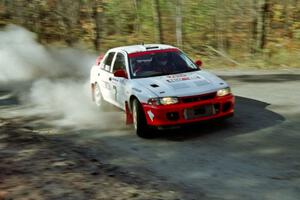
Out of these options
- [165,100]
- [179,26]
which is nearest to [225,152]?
[165,100]

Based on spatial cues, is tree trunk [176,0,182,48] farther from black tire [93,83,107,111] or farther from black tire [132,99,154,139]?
black tire [132,99,154,139]

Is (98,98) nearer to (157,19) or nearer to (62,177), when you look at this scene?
(62,177)

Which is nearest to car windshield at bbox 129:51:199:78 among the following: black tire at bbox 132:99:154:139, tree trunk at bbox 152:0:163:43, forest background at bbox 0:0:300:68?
black tire at bbox 132:99:154:139

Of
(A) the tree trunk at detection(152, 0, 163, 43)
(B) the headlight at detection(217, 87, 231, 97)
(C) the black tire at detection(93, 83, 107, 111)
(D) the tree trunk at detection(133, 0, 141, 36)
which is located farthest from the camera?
(D) the tree trunk at detection(133, 0, 141, 36)

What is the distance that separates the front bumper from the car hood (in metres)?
0.21

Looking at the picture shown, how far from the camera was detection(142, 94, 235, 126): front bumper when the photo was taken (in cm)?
855

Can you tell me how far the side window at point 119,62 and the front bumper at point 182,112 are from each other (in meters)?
1.79

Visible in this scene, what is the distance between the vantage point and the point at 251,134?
8.62 metres

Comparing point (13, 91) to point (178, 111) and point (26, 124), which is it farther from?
point (178, 111)

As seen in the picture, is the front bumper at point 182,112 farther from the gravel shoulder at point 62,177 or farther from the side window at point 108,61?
the side window at point 108,61

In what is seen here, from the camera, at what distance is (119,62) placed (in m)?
10.5

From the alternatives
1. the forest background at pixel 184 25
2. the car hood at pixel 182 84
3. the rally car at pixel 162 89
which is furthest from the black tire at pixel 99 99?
the forest background at pixel 184 25

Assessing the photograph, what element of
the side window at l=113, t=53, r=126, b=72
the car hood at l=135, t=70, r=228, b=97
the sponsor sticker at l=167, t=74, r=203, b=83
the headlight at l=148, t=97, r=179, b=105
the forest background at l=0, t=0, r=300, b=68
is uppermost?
the side window at l=113, t=53, r=126, b=72

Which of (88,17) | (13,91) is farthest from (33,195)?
(88,17)
